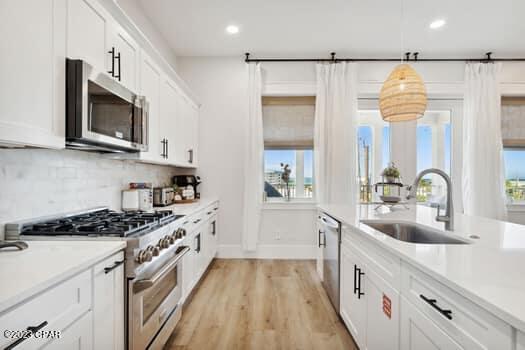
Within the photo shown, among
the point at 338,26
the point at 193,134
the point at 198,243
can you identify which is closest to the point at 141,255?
the point at 198,243

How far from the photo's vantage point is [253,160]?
157 inches

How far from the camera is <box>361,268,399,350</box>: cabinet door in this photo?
1.29 metres

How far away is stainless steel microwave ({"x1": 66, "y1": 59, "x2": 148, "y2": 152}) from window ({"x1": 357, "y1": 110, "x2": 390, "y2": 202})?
129 inches

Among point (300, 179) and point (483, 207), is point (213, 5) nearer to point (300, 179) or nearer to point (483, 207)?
point (300, 179)

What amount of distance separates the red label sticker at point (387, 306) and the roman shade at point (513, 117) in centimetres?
428

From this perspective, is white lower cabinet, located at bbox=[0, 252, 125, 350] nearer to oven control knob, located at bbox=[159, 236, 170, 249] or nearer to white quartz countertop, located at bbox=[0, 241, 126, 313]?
white quartz countertop, located at bbox=[0, 241, 126, 313]

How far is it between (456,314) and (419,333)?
0.27 meters

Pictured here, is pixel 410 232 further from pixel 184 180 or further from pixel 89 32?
pixel 184 180

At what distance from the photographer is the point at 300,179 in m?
4.30

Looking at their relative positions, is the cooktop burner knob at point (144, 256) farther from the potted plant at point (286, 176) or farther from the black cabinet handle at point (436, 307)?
the potted plant at point (286, 176)

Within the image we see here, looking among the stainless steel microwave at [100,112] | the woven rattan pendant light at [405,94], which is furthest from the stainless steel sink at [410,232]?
the stainless steel microwave at [100,112]

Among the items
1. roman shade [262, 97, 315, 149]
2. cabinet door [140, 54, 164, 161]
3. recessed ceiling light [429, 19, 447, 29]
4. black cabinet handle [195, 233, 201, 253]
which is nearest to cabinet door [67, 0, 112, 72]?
cabinet door [140, 54, 164, 161]

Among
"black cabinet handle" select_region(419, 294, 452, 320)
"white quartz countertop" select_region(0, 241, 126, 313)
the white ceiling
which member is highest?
the white ceiling

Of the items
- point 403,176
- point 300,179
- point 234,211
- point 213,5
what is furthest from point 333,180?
point 213,5
